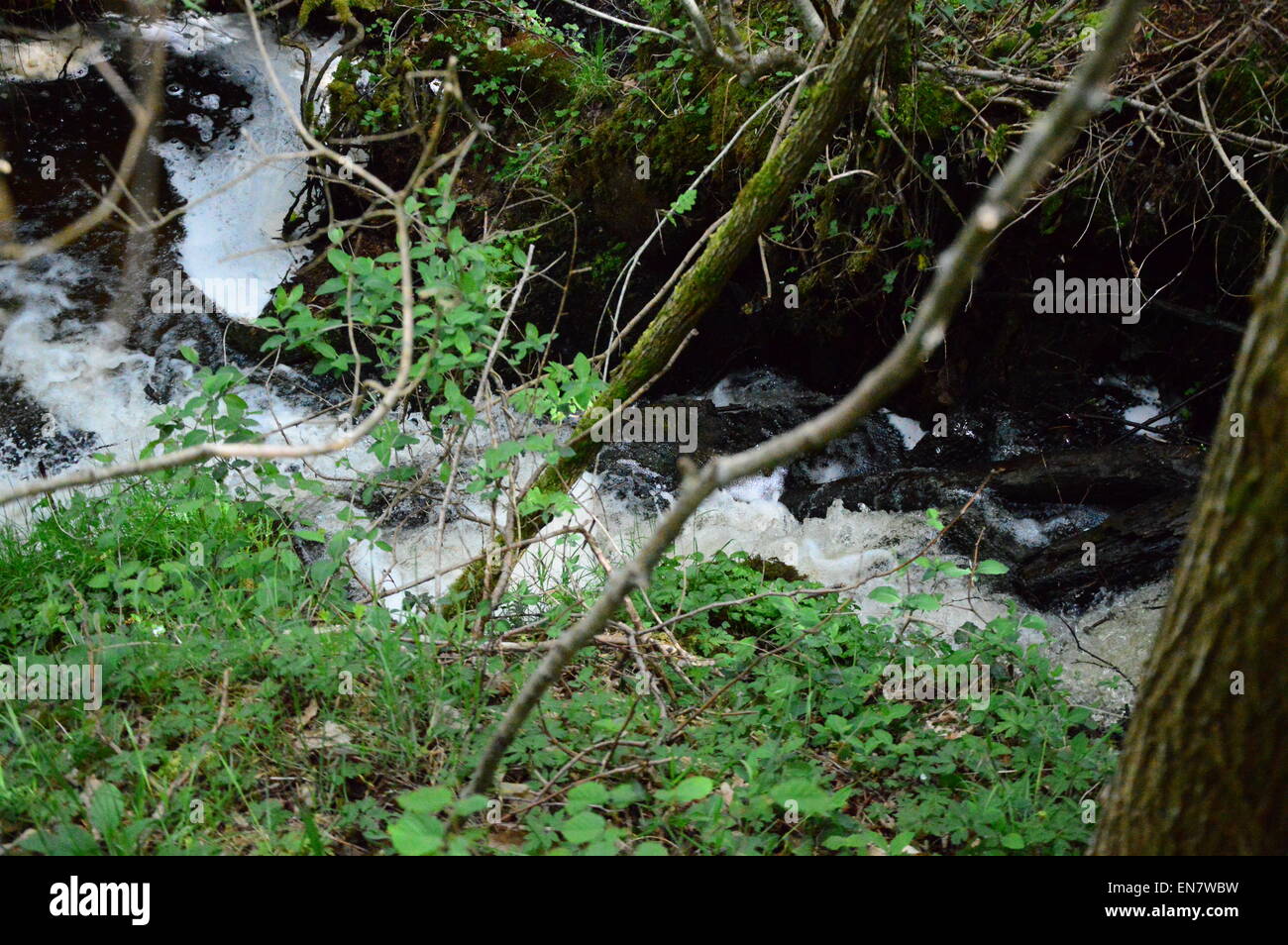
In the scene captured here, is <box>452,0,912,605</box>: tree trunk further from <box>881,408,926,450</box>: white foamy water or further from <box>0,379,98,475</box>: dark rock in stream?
<box>0,379,98,475</box>: dark rock in stream

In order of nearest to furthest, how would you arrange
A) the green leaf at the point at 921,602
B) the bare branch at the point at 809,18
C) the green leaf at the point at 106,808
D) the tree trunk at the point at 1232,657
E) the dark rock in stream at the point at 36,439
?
1. the tree trunk at the point at 1232,657
2. the green leaf at the point at 106,808
3. the green leaf at the point at 921,602
4. the bare branch at the point at 809,18
5. the dark rock in stream at the point at 36,439

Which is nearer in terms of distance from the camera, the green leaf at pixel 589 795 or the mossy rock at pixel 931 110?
the green leaf at pixel 589 795

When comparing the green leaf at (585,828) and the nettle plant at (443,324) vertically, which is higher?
the nettle plant at (443,324)

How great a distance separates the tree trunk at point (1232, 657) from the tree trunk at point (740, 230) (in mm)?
2152

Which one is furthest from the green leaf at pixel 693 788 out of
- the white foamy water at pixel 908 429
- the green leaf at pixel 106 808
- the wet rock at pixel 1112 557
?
the white foamy water at pixel 908 429

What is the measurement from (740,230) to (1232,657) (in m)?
2.68

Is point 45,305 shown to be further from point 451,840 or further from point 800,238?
point 451,840

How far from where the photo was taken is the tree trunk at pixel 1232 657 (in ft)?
3.92

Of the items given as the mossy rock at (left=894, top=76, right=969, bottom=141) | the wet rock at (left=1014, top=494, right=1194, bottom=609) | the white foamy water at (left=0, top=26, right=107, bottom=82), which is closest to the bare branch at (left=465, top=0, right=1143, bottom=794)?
the wet rock at (left=1014, top=494, right=1194, bottom=609)

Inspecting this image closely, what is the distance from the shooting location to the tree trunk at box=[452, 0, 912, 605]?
10.8 feet

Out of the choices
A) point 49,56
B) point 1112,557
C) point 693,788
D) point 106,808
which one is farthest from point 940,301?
point 49,56

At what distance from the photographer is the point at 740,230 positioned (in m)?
3.57

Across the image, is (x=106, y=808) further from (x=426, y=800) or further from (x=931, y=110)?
(x=931, y=110)

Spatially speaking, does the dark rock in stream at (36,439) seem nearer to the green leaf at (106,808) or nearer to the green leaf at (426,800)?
the green leaf at (106,808)
